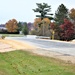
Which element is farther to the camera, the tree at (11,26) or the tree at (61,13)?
the tree at (11,26)

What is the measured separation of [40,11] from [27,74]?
120042 mm

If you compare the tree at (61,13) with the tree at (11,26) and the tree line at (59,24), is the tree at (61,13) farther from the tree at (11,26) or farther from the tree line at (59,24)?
the tree at (11,26)

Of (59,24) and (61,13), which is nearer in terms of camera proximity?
(59,24)

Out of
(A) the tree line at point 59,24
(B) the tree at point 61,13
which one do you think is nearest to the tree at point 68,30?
(A) the tree line at point 59,24

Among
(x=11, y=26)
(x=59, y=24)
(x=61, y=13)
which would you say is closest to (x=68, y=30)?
(x=59, y=24)

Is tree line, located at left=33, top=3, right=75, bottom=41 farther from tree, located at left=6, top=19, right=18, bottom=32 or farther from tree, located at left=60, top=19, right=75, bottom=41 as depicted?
tree, located at left=6, top=19, right=18, bottom=32

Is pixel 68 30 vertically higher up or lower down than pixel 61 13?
lower down

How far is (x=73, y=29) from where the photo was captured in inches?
2384

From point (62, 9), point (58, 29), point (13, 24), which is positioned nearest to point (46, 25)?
point (62, 9)

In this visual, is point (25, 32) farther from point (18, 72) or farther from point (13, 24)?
point (18, 72)

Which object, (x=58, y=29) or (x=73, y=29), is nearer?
(x=73, y=29)

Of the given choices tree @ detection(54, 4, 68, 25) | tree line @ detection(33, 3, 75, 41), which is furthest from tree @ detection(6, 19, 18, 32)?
tree @ detection(54, 4, 68, 25)

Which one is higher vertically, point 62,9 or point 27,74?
point 62,9

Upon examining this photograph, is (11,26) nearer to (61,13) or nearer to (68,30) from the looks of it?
(61,13)
